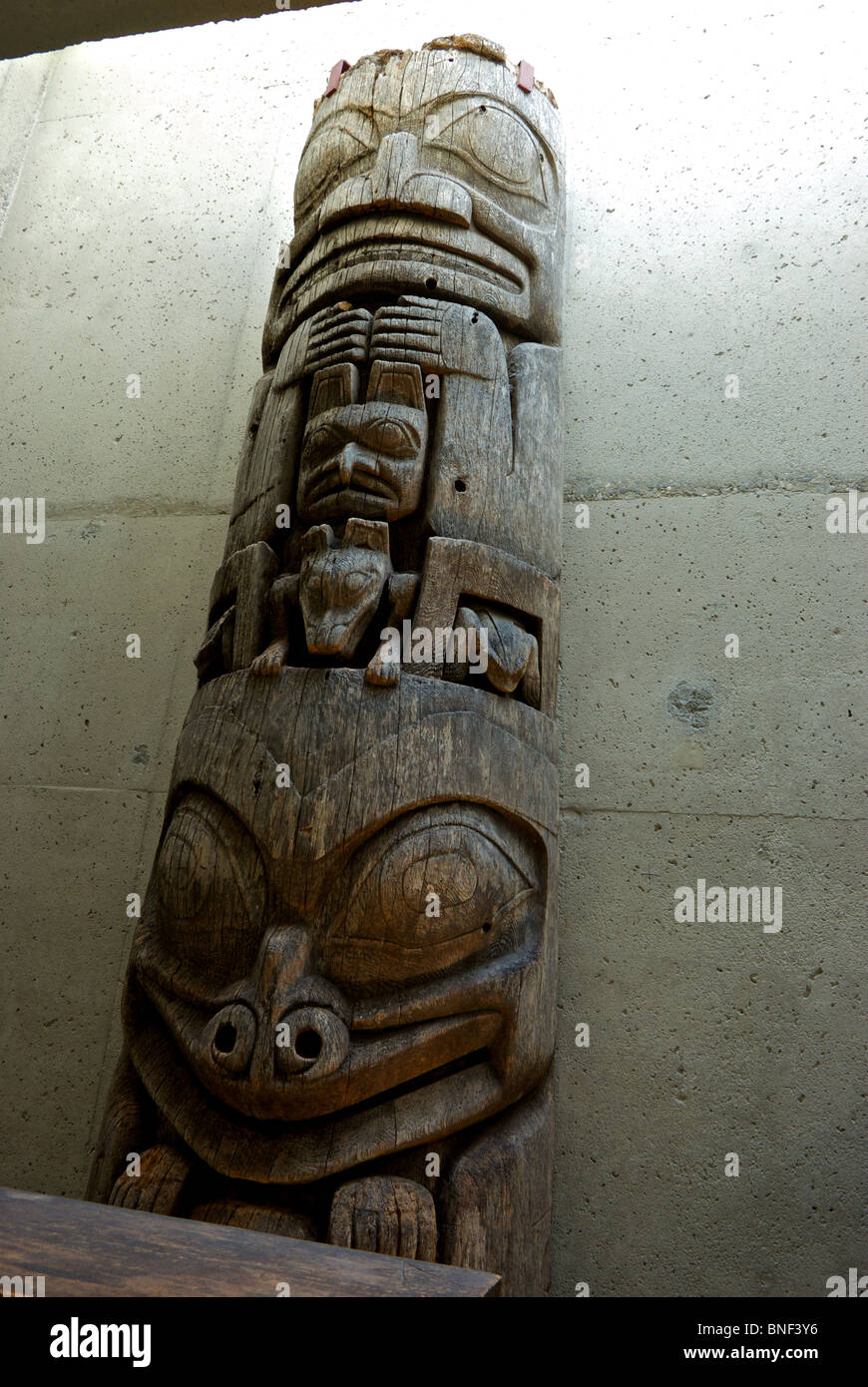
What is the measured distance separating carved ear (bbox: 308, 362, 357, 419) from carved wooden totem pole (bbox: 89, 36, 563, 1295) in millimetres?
15

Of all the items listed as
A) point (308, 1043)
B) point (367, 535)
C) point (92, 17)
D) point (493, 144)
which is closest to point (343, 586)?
point (367, 535)

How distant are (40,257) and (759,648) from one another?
4.02 meters

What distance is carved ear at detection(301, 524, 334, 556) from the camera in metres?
2.79

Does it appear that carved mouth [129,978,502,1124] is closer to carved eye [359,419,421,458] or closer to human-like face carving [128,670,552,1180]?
human-like face carving [128,670,552,1180]

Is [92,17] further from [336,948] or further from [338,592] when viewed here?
[336,948]

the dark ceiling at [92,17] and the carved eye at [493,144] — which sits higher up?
the carved eye at [493,144]

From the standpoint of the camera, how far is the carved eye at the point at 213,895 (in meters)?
2.41

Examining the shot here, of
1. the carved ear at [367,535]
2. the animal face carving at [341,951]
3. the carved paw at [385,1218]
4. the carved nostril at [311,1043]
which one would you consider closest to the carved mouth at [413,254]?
the carved ear at [367,535]

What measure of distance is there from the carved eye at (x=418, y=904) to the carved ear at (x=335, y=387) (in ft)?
4.47

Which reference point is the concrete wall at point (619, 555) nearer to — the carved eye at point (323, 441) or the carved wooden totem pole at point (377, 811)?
the carved wooden totem pole at point (377, 811)

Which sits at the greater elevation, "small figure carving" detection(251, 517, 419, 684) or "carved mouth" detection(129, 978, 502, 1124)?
"small figure carving" detection(251, 517, 419, 684)

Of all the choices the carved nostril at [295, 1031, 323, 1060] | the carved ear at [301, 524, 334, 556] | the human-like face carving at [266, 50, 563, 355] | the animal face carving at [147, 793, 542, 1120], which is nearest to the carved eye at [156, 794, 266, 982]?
the animal face carving at [147, 793, 542, 1120]

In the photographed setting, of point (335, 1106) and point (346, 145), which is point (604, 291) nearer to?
point (346, 145)

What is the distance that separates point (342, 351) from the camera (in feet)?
10.3
